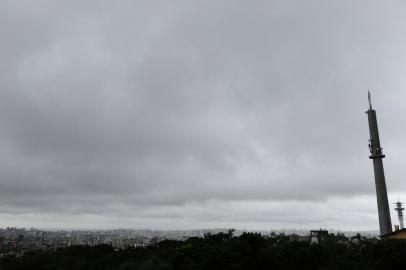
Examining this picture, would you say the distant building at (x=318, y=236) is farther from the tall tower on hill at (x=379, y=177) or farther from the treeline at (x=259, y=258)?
the treeline at (x=259, y=258)

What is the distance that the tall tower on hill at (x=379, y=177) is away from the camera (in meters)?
55.1

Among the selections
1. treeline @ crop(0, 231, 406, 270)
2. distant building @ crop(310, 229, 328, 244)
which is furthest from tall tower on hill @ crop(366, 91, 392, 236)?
treeline @ crop(0, 231, 406, 270)

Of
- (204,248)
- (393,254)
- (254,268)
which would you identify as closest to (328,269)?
(254,268)

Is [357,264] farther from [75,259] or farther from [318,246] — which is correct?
[75,259]

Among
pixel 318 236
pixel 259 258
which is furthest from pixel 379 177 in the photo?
pixel 259 258

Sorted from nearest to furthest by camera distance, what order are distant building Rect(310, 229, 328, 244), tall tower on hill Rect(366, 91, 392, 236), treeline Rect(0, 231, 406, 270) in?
1. treeline Rect(0, 231, 406, 270)
2. distant building Rect(310, 229, 328, 244)
3. tall tower on hill Rect(366, 91, 392, 236)

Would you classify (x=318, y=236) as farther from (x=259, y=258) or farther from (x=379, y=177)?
(x=259, y=258)

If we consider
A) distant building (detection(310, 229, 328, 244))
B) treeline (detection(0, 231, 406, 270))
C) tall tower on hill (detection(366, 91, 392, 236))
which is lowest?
treeline (detection(0, 231, 406, 270))

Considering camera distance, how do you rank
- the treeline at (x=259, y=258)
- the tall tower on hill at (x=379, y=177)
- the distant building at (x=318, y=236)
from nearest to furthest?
the treeline at (x=259, y=258) < the distant building at (x=318, y=236) < the tall tower on hill at (x=379, y=177)

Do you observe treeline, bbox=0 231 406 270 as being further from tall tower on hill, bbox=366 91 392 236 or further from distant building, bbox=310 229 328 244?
tall tower on hill, bbox=366 91 392 236

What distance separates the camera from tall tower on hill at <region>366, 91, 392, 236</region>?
181ft

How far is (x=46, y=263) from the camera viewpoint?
34969 millimetres

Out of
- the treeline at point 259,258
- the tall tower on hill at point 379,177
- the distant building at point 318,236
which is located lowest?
the treeline at point 259,258

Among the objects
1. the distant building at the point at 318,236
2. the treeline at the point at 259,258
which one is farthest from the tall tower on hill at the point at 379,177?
the treeline at the point at 259,258
